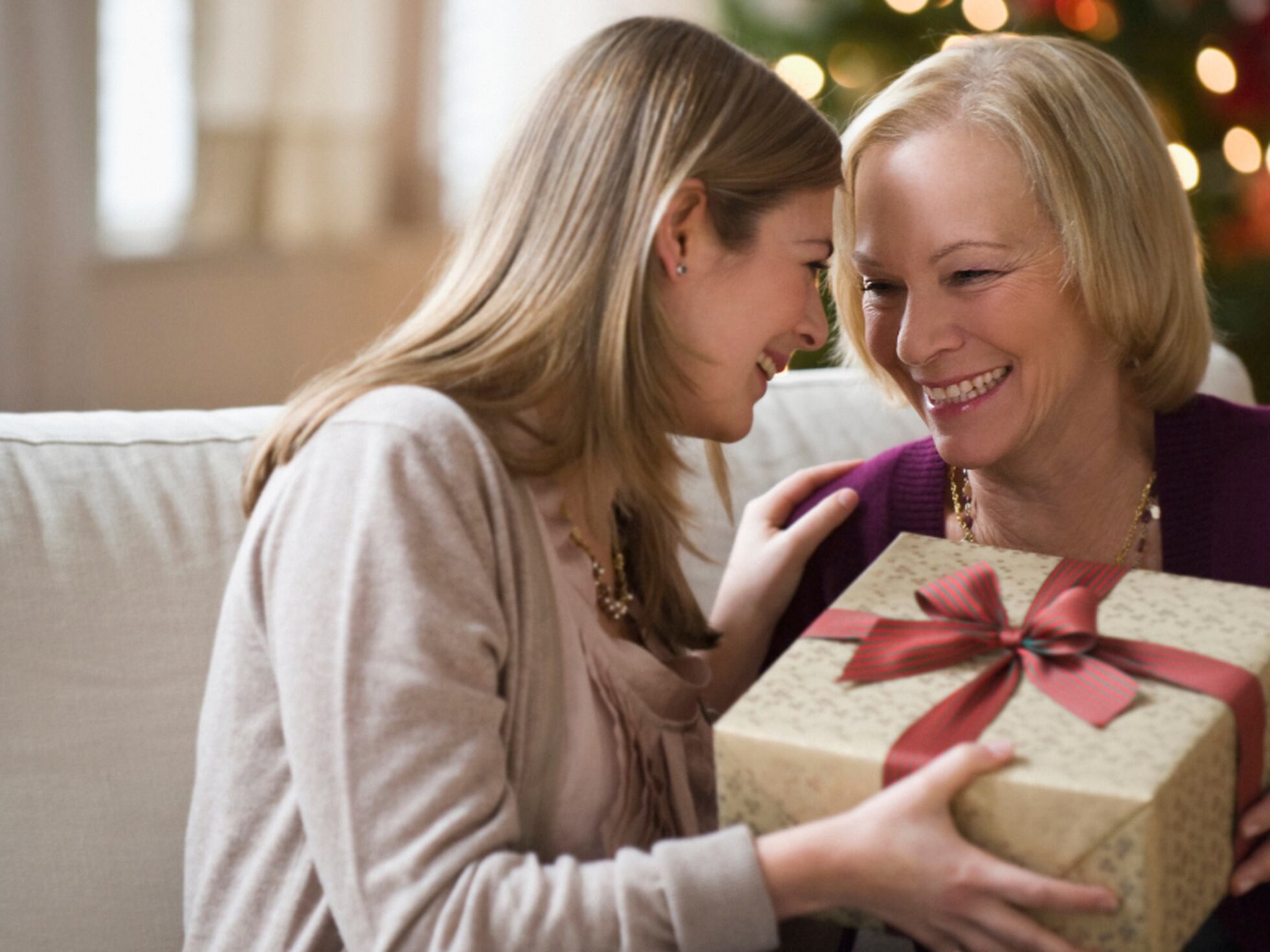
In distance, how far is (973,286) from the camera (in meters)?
1.34

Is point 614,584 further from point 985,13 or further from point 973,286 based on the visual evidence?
point 985,13

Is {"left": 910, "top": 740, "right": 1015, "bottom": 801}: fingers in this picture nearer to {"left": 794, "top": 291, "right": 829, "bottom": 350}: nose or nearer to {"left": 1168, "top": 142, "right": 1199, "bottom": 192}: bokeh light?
{"left": 794, "top": 291, "right": 829, "bottom": 350}: nose

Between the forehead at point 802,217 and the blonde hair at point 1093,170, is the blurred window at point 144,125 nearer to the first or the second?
the blonde hair at point 1093,170

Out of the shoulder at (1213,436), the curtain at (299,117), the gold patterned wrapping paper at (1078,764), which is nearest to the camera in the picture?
the gold patterned wrapping paper at (1078,764)

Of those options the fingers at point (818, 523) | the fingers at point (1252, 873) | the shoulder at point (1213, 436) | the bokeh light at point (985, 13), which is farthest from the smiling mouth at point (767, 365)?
Result: the bokeh light at point (985, 13)

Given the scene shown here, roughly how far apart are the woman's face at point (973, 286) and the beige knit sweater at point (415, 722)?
1.65ft

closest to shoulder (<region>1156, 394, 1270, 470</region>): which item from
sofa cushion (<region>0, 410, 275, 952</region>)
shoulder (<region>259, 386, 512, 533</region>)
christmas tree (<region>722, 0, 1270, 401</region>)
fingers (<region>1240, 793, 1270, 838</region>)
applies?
fingers (<region>1240, 793, 1270, 838</region>)

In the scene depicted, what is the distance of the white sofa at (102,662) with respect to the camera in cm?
129

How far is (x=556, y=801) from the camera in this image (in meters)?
1.06

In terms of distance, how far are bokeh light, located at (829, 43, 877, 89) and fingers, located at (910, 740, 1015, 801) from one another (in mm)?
1845

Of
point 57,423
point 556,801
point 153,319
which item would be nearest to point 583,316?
point 556,801

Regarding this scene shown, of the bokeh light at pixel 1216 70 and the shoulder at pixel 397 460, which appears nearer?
the shoulder at pixel 397 460

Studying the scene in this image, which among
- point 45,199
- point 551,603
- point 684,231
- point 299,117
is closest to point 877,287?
point 684,231

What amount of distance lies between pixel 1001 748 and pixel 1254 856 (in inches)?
11.2
